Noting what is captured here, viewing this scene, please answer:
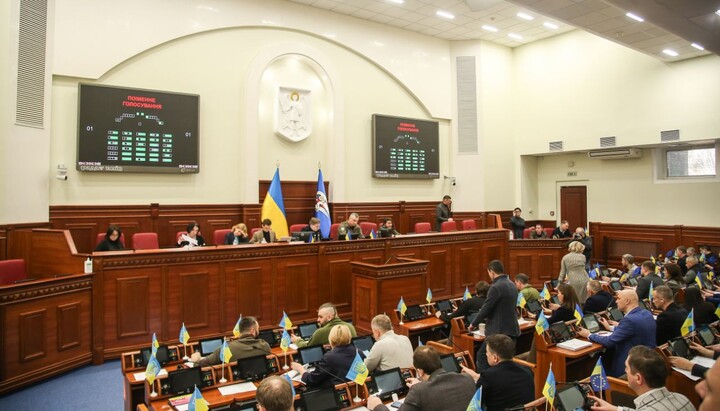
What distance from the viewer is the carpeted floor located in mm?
4441

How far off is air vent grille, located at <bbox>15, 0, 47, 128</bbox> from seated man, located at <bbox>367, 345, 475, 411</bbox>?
714cm

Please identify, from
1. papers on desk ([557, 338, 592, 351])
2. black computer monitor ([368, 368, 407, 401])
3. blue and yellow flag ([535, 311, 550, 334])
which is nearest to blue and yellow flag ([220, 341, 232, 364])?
black computer monitor ([368, 368, 407, 401])

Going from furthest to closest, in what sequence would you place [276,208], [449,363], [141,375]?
[276,208] → [141,375] → [449,363]

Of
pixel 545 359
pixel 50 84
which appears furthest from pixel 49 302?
pixel 545 359

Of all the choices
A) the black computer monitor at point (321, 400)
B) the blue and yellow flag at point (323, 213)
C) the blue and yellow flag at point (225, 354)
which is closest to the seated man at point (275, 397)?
the black computer monitor at point (321, 400)

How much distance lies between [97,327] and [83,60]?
477 cm

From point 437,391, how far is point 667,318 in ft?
10.7

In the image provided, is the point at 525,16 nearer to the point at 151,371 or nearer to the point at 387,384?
the point at 387,384

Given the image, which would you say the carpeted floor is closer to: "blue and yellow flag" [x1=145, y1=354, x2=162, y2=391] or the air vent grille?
"blue and yellow flag" [x1=145, y1=354, x2=162, y2=391]

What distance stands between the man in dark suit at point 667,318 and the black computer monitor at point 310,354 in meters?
3.37

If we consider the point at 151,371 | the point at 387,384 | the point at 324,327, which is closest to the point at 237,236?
the point at 324,327

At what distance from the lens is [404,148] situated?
11609mm

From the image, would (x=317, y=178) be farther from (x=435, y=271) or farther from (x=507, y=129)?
(x=507, y=129)

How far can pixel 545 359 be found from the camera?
4531 mm
